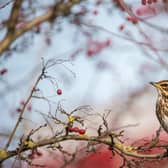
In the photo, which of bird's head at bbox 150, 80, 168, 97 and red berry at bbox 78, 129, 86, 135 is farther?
bird's head at bbox 150, 80, 168, 97

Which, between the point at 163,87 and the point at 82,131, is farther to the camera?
the point at 163,87

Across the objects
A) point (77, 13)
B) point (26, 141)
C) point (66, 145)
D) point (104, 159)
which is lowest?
point (26, 141)

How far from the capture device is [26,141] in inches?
112

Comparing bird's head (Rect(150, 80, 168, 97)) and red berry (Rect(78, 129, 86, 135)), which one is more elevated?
bird's head (Rect(150, 80, 168, 97))

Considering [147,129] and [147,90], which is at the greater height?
[147,129]

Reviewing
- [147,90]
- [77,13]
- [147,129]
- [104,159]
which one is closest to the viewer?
[77,13]

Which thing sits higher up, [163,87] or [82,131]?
[163,87]

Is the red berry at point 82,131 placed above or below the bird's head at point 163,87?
below

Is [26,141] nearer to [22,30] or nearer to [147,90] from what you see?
[22,30]

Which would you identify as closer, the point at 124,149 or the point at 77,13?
the point at 124,149

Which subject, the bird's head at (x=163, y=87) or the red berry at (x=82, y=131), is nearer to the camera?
the red berry at (x=82, y=131)

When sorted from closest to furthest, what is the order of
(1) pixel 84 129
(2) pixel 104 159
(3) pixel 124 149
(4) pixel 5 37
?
(3) pixel 124 149, (1) pixel 84 129, (4) pixel 5 37, (2) pixel 104 159

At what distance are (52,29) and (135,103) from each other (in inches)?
106

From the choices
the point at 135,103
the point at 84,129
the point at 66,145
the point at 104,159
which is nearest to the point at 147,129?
the point at 104,159
